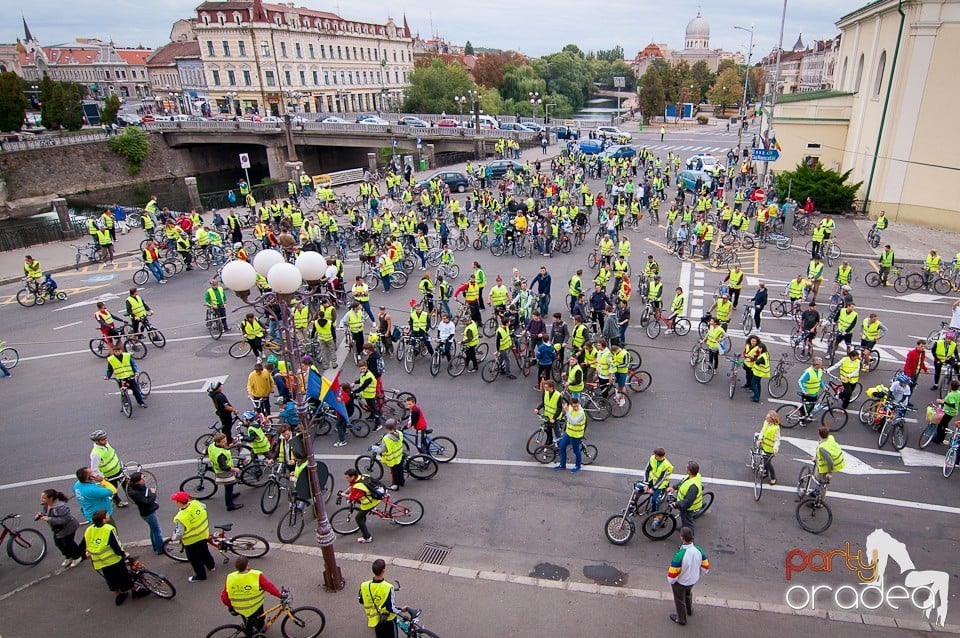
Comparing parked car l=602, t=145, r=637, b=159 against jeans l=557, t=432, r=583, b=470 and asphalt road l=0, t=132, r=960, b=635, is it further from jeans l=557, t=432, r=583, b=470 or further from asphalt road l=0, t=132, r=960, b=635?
Answer: jeans l=557, t=432, r=583, b=470

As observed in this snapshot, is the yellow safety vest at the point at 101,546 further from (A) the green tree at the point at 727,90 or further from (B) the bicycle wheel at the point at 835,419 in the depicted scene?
(A) the green tree at the point at 727,90

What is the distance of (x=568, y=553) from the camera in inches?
364

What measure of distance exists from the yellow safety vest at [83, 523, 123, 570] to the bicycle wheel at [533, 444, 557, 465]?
718 centimetres

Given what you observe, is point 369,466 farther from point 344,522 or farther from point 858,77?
point 858,77

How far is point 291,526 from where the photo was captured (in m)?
9.87

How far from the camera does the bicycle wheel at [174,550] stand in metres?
9.26

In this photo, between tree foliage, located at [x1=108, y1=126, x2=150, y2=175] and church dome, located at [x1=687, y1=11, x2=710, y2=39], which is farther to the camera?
church dome, located at [x1=687, y1=11, x2=710, y2=39]

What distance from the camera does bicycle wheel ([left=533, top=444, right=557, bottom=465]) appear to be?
455 inches

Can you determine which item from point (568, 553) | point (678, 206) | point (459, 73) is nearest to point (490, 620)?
point (568, 553)

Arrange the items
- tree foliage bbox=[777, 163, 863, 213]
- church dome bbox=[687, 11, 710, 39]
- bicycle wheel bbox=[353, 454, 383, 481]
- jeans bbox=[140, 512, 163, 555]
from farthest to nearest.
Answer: church dome bbox=[687, 11, 710, 39] < tree foliage bbox=[777, 163, 863, 213] < bicycle wheel bbox=[353, 454, 383, 481] < jeans bbox=[140, 512, 163, 555]

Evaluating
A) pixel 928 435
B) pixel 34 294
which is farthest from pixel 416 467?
pixel 34 294

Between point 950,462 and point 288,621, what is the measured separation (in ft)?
39.0

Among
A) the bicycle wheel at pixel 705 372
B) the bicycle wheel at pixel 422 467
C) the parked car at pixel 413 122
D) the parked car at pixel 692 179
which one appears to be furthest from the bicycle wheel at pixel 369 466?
the parked car at pixel 413 122

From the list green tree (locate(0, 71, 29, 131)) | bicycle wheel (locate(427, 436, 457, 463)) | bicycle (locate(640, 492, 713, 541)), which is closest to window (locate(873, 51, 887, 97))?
bicycle (locate(640, 492, 713, 541))
